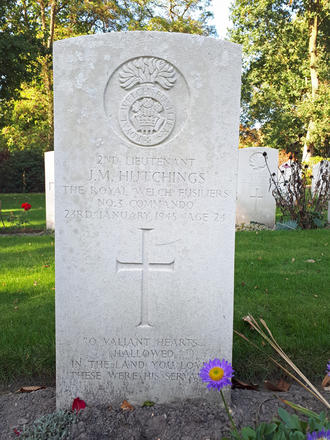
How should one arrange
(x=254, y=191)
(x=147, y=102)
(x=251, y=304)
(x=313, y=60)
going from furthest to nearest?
1. (x=313, y=60)
2. (x=254, y=191)
3. (x=251, y=304)
4. (x=147, y=102)

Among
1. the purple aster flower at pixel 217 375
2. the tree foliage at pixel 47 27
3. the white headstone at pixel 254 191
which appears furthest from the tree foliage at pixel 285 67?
the purple aster flower at pixel 217 375

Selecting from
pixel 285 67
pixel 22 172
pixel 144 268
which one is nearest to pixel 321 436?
pixel 144 268

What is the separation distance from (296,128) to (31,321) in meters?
19.2

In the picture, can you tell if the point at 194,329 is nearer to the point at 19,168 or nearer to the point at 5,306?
the point at 5,306

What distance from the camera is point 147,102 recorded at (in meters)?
2.15

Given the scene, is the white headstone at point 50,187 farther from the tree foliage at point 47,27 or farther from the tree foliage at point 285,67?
the tree foliage at point 285,67

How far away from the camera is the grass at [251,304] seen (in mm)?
2660

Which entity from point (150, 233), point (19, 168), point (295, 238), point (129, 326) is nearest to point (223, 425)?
point (129, 326)

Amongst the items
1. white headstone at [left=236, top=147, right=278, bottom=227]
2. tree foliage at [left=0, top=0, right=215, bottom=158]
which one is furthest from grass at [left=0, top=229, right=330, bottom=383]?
tree foliage at [left=0, top=0, right=215, bottom=158]

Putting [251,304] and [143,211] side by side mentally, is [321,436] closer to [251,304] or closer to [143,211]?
[143,211]

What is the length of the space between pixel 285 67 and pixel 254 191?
46.9ft

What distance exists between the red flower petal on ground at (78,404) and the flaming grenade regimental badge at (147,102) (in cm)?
154

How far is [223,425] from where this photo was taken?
2.05 metres

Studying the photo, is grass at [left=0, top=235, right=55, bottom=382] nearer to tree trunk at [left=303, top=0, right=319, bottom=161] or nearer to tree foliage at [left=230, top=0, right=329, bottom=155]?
tree foliage at [left=230, top=0, right=329, bottom=155]
